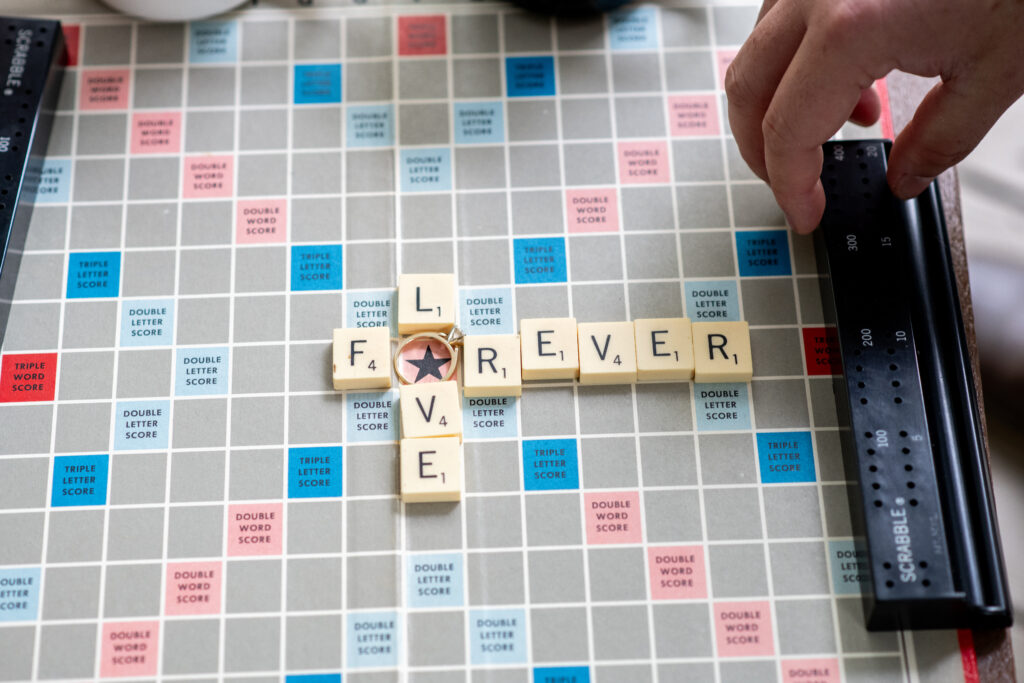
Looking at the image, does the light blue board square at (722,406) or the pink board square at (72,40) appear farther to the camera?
the pink board square at (72,40)

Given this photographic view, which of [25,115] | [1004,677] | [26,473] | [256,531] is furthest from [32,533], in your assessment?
[1004,677]

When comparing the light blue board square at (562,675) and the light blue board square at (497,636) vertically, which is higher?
the light blue board square at (497,636)

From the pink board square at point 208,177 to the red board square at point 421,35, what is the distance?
0.91 feet

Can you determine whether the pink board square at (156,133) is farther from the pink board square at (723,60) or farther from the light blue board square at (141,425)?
the pink board square at (723,60)

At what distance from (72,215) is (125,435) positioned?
297mm

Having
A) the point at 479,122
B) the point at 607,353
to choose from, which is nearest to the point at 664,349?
the point at 607,353

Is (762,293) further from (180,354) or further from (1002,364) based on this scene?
(180,354)

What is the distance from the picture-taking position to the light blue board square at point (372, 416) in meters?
1.02

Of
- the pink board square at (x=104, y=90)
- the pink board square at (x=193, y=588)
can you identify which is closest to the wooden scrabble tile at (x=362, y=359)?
the pink board square at (x=193, y=588)

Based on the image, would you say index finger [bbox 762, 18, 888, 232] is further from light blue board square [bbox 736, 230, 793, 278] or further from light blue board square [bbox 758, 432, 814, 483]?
light blue board square [bbox 758, 432, 814, 483]

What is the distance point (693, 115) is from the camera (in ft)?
3.84

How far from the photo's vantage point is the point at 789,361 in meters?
1.05

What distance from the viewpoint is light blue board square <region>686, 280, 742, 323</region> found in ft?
3.52

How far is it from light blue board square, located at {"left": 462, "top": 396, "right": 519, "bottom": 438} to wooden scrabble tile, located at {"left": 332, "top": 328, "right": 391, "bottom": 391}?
0.32 ft
